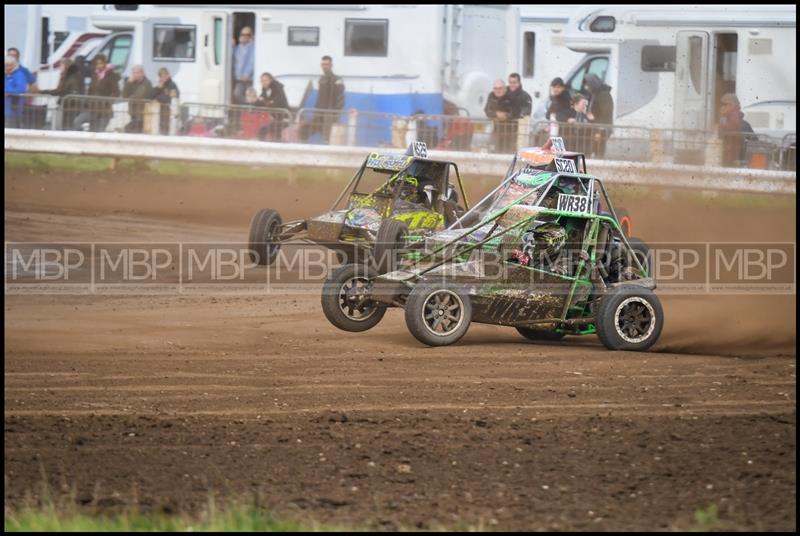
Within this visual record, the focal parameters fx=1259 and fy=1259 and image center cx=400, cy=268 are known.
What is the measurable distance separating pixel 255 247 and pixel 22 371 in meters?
4.39

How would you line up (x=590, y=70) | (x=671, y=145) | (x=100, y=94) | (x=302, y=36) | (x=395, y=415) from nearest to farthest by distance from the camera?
(x=395, y=415) < (x=671, y=145) < (x=590, y=70) < (x=100, y=94) < (x=302, y=36)

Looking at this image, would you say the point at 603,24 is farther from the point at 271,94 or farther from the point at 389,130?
the point at 271,94

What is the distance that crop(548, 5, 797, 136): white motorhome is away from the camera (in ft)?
55.6

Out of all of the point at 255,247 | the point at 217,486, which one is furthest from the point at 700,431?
the point at 255,247

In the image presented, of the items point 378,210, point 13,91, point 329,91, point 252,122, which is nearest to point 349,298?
point 378,210

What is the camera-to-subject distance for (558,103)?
1733cm

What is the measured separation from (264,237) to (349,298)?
8.94 ft

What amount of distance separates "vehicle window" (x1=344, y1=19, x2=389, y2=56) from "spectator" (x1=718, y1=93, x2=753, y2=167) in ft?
17.3

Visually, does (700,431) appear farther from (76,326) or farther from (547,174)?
(76,326)

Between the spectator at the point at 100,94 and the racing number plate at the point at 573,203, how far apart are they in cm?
1044

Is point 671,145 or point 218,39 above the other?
point 218,39

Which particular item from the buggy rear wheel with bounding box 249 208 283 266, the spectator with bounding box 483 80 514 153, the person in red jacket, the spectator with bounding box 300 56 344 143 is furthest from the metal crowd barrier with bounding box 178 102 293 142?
the person in red jacket

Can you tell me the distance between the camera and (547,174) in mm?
10133

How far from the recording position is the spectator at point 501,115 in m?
17.3
